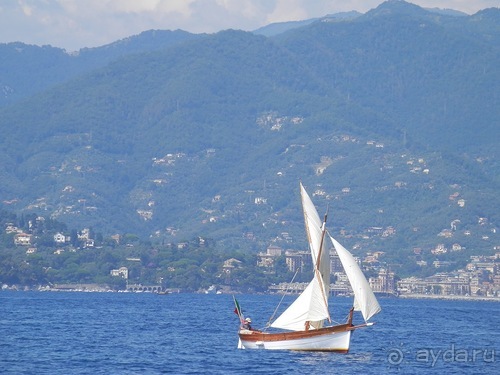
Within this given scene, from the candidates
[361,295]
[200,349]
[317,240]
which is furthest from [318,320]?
[200,349]

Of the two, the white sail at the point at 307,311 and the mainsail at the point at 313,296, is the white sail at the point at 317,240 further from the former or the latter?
the white sail at the point at 307,311

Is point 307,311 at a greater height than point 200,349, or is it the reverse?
point 307,311

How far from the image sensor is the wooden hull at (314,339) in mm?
108000

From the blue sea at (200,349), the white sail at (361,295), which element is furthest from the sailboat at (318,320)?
the blue sea at (200,349)

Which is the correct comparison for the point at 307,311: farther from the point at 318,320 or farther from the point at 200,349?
the point at 200,349

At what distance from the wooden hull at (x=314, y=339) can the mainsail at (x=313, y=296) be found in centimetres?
114

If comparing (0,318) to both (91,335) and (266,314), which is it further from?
(266,314)

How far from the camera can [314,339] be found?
355ft

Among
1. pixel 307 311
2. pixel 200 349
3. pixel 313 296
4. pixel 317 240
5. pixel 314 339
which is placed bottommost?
pixel 200 349

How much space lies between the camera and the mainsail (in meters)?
109

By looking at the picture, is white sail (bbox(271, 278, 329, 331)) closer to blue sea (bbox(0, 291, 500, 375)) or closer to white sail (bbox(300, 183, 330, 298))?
blue sea (bbox(0, 291, 500, 375))

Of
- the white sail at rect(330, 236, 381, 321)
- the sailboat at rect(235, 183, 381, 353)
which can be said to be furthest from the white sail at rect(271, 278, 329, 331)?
the white sail at rect(330, 236, 381, 321)

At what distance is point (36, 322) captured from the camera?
156 metres

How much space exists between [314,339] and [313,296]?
3.17 m
